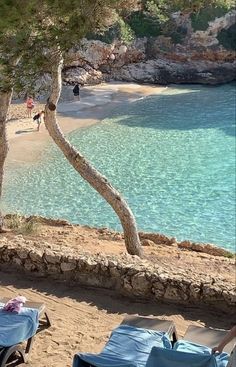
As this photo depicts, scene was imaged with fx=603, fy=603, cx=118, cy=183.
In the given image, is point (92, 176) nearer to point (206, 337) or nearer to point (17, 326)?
point (17, 326)

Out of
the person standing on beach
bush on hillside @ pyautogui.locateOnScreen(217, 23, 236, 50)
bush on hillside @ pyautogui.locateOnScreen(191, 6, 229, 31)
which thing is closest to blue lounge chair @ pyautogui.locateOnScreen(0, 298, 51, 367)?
the person standing on beach

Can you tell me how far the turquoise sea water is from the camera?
63.3 ft

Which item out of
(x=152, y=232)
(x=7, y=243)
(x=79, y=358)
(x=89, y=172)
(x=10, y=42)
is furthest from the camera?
(x=152, y=232)

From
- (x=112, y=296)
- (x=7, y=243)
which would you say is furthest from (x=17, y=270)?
(x=112, y=296)

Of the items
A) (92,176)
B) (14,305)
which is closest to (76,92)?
(92,176)

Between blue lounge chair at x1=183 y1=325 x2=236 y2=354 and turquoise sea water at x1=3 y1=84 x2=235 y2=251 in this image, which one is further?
turquoise sea water at x1=3 y1=84 x2=235 y2=251

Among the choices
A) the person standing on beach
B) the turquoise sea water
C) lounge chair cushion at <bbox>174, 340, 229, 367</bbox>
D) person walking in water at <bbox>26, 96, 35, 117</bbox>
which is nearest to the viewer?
lounge chair cushion at <bbox>174, 340, 229, 367</bbox>

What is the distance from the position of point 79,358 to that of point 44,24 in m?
6.70

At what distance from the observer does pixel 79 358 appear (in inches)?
286

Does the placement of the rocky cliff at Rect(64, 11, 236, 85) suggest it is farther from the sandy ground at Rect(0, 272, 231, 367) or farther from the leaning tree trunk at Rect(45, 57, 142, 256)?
the sandy ground at Rect(0, 272, 231, 367)

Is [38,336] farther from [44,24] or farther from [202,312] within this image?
[44,24]

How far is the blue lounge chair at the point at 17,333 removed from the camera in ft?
26.3

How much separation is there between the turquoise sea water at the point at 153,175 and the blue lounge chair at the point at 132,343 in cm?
936

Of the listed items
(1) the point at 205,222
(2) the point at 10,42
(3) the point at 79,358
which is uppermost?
(2) the point at 10,42
